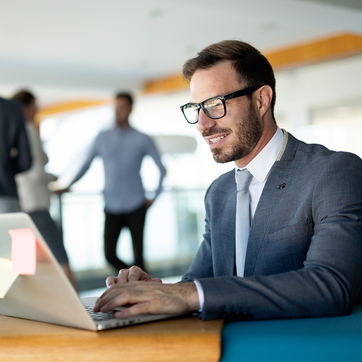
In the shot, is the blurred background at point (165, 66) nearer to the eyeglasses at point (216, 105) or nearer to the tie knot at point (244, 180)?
the eyeglasses at point (216, 105)

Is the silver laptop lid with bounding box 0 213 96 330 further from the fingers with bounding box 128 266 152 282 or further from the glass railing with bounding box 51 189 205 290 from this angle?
the glass railing with bounding box 51 189 205 290

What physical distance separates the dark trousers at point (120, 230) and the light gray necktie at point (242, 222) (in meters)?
2.88

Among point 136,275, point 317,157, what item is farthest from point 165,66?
point 136,275

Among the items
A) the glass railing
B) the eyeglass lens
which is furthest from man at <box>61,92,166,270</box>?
the eyeglass lens

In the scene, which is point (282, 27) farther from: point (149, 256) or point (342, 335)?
point (342, 335)

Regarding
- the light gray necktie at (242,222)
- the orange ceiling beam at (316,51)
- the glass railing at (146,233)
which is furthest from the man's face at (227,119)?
the orange ceiling beam at (316,51)

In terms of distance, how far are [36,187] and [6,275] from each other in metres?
3.08

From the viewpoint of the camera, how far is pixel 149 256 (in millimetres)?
6777

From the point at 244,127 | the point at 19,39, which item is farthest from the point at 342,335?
the point at 19,39

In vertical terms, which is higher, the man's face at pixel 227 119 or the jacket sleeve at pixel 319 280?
the man's face at pixel 227 119

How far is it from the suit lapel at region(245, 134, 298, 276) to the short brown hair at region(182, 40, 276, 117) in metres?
0.33

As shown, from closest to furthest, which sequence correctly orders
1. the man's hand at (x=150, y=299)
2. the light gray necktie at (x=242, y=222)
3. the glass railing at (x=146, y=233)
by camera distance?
the man's hand at (x=150, y=299) < the light gray necktie at (x=242, y=222) < the glass railing at (x=146, y=233)

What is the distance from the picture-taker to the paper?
0.90m

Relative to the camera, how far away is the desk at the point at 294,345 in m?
0.73
